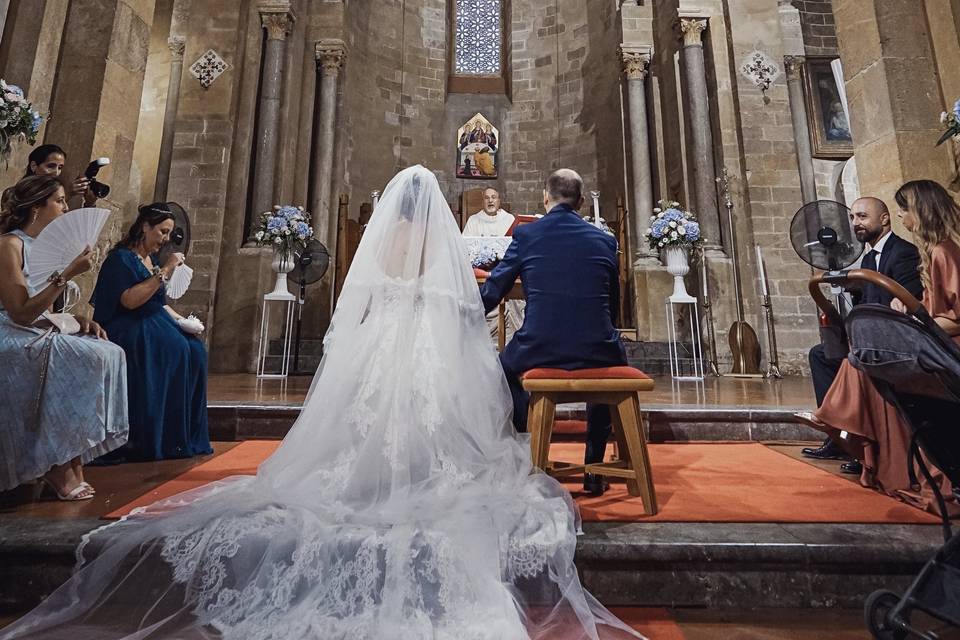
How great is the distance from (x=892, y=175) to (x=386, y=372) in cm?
477

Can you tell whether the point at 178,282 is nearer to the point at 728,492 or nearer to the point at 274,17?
the point at 728,492

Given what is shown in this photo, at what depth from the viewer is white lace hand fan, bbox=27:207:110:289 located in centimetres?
236

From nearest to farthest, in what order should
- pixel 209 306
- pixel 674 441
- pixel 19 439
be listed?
1. pixel 19 439
2. pixel 674 441
3. pixel 209 306

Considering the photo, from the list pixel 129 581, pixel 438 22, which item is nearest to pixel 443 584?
pixel 129 581

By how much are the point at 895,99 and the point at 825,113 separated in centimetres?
571

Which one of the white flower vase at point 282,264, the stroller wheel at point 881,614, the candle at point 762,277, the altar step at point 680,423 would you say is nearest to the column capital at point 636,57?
the candle at point 762,277

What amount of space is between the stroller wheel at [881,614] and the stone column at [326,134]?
9.05 meters

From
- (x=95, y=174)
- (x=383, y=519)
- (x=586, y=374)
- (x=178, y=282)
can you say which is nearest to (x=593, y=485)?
(x=586, y=374)

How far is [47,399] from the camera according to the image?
2324 mm

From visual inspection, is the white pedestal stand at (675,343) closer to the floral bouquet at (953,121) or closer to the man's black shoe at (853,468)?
the floral bouquet at (953,121)

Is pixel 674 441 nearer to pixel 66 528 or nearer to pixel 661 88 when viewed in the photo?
pixel 66 528

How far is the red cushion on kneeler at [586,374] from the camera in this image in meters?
2.24

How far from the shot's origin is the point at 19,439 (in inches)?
89.4

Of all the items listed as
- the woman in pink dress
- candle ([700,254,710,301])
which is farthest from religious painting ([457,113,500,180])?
the woman in pink dress
